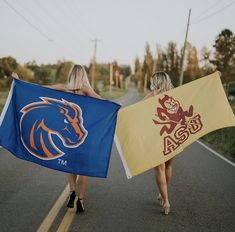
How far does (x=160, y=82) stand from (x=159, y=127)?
65 cm

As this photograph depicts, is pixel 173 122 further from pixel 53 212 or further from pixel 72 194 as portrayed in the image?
pixel 53 212

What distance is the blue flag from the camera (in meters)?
4.85

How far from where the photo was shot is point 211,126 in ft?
17.6

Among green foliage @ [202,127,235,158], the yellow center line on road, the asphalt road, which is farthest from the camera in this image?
green foliage @ [202,127,235,158]

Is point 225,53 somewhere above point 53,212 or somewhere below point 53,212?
above

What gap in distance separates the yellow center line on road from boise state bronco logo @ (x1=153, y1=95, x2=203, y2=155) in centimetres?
169

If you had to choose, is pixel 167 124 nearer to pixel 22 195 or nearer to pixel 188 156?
pixel 22 195

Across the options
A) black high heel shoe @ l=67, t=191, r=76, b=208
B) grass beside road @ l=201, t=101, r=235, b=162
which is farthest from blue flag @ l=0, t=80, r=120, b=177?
grass beside road @ l=201, t=101, r=235, b=162

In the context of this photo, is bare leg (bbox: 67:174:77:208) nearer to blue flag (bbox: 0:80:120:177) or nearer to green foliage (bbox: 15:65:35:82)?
blue flag (bbox: 0:80:120:177)

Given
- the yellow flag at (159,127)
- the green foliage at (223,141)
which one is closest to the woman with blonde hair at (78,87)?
the yellow flag at (159,127)

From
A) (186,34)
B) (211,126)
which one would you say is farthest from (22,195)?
(186,34)

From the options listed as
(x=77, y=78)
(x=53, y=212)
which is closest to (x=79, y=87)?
(x=77, y=78)

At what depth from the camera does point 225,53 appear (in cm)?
3672

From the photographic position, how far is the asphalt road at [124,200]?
4.58m
